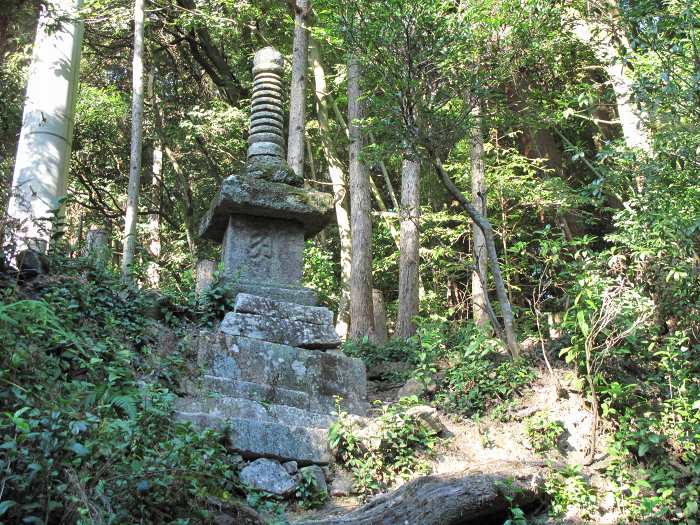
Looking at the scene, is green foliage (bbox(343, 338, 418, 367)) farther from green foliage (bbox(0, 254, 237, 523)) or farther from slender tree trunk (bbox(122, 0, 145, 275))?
slender tree trunk (bbox(122, 0, 145, 275))

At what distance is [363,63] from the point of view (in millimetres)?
7363

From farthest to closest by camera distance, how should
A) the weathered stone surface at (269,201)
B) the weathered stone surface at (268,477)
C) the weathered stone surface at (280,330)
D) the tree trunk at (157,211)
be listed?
the tree trunk at (157,211) → the weathered stone surface at (269,201) → the weathered stone surface at (280,330) → the weathered stone surface at (268,477)

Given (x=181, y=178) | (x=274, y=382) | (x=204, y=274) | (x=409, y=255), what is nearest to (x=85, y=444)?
(x=274, y=382)

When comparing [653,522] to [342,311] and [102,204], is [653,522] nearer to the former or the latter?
[342,311]

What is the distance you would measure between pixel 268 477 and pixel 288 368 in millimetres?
1589

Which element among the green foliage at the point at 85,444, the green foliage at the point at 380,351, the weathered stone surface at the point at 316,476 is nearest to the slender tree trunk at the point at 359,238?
the green foliage at the point at 380,351

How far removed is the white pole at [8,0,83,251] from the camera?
25.6 ft

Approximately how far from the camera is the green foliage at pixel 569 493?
205 inches

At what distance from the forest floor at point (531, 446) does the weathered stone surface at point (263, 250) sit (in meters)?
1.93

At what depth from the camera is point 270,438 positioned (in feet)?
17.3

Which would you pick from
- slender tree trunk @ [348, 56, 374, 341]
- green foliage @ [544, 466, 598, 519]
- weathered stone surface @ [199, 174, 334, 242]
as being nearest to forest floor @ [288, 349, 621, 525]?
green foliage @ [544, 466, 598, 519]

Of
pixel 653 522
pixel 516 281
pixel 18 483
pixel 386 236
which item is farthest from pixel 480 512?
pixel 386 236

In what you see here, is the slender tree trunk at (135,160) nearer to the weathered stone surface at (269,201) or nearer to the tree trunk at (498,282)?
the weathered stone surface at (269,201)

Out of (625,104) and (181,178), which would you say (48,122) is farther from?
(181,178)
